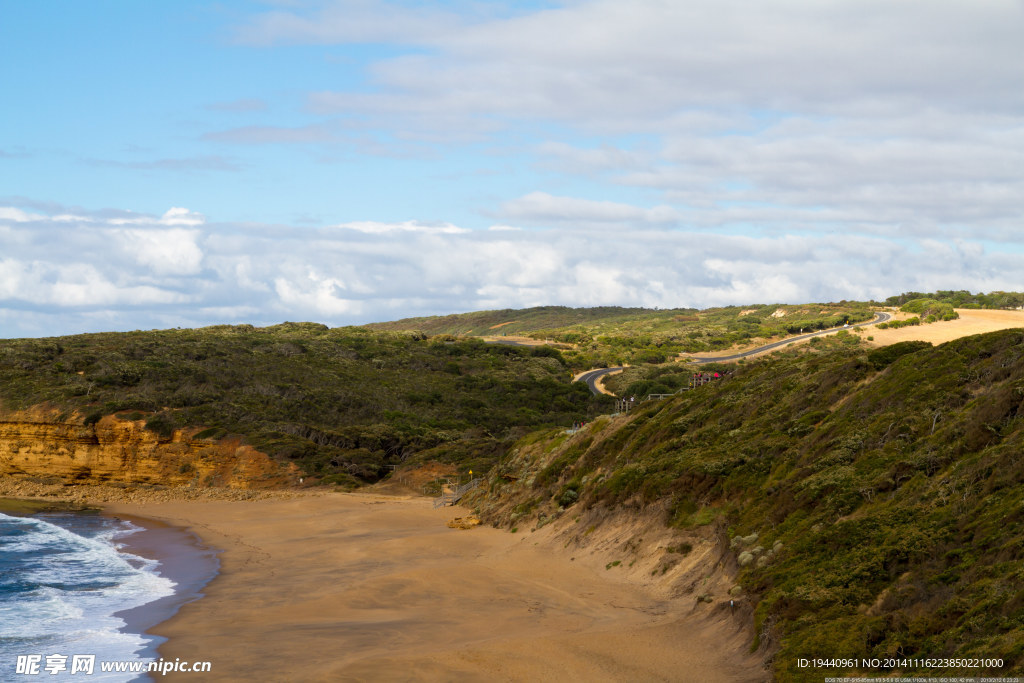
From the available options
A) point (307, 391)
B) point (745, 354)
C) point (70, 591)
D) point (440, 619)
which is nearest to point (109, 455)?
point (307, 391)

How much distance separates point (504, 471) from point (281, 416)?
22.3 m

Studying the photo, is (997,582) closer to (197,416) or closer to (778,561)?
(778,561)

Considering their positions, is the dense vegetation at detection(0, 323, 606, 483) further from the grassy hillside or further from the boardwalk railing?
the grassy hillside

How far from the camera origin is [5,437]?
149ft

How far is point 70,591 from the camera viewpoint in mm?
23344

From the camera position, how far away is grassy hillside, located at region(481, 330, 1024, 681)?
11.8 meters

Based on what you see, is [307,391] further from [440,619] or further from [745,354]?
[745,354]

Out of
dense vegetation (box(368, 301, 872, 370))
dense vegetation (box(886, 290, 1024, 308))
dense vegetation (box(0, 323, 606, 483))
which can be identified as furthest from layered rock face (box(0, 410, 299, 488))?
dense vegetation (box(886, 290, 1024, 308))

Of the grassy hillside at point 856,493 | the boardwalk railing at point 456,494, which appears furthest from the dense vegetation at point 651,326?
the grassy hillside at point 856,493

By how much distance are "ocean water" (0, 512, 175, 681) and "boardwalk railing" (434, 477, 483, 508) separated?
13610 mm

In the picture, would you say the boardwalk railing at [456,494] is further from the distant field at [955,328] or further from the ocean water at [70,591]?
the distant field at [955,328]

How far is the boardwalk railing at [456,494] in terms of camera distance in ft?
131

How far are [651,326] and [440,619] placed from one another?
127 meters

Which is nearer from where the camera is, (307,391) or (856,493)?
(856,493)
